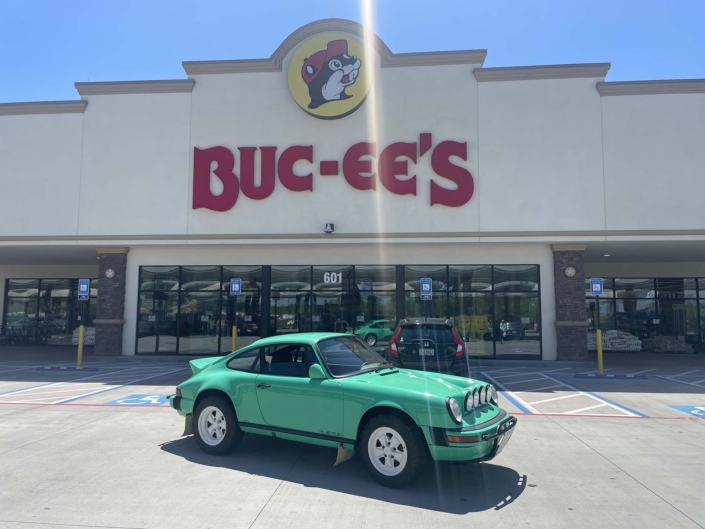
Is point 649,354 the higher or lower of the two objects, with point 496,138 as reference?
lower

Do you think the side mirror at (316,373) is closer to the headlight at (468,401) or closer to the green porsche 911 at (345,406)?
the green porsche 911 at (345,406)

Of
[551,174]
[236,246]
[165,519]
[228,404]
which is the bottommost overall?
[165,519]

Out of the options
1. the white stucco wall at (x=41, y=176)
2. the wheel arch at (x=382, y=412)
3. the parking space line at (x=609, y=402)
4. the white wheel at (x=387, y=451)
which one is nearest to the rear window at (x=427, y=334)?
the parking space line at (x=609, y=402)

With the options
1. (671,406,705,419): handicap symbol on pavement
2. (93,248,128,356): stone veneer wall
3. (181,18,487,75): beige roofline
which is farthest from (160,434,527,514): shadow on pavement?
(181,18,487,75): beige roofline

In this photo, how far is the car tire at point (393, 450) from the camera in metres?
5.60

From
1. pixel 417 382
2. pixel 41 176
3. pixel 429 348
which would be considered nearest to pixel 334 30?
pixel 41 176

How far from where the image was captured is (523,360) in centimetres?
1794

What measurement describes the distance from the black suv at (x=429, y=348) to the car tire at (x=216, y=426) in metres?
5.27

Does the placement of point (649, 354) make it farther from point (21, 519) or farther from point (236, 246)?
point (21, 519)

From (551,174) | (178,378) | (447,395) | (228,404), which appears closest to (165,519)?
(228,404)

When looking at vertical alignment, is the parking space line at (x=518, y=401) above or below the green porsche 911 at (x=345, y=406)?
below

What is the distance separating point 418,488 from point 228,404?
8.88 ft

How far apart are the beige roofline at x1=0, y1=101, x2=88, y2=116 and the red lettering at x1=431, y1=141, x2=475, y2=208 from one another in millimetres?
12652

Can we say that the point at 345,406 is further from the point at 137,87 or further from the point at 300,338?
the point at 137,87
